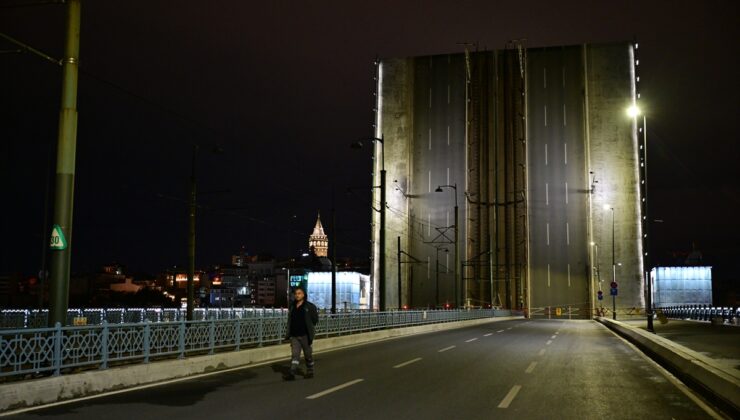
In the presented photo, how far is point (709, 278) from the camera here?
3981 inches

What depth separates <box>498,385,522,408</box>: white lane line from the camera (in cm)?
1003

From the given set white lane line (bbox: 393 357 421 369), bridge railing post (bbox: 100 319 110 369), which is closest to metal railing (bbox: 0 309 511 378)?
bridge railing post (bbox: 100 319 110 369)

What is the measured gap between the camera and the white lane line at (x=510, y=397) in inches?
395

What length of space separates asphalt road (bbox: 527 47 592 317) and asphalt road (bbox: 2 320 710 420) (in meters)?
59.8

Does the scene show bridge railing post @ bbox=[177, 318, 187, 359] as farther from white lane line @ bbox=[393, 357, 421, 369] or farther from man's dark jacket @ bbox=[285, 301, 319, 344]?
white lane line @ bbox=[393, 357, 421, 369]

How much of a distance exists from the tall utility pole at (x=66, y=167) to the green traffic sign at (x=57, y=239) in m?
0.05

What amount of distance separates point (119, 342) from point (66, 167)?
11.7 feet

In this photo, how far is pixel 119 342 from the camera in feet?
41.0

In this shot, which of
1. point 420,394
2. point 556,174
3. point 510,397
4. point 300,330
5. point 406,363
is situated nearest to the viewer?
point 510,397

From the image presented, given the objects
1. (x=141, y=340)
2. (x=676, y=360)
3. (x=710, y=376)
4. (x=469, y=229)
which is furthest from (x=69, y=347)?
(x=469, y=229)

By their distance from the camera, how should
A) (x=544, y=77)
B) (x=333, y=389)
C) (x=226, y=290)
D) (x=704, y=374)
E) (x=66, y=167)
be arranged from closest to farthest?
(x=333, y=389)
(x=704, y=374)
(x=66, y=167)
(x=544, y=77)
(x=226, y=290)

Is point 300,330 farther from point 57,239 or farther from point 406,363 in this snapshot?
point 57,239

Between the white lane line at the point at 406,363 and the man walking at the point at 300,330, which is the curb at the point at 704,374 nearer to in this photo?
the white lane line at the point at 406,363

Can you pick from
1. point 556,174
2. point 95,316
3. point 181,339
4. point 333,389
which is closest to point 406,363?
point 333,389
